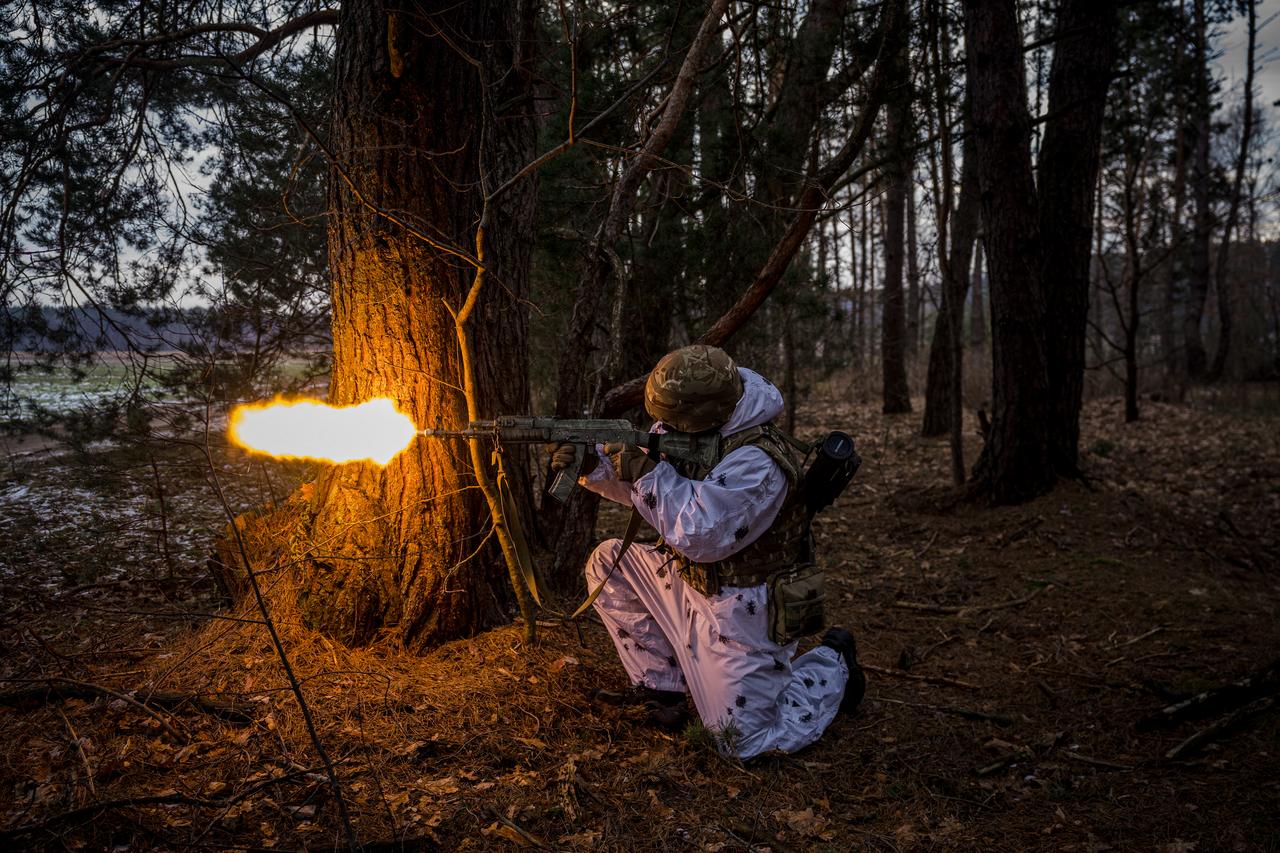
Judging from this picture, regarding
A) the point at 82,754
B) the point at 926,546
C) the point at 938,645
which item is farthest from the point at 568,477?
the point at 926,546

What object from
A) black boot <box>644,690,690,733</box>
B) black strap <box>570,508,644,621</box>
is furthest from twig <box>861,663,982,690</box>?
black strap <box>570,508,644,621</box>

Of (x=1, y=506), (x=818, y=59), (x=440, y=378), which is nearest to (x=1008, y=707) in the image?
(x=440, y=378)

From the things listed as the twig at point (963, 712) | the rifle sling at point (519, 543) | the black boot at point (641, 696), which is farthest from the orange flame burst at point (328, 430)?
the twig at point (963, 712)

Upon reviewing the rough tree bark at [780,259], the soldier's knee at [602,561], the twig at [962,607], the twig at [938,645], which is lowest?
the twig at [938,645]

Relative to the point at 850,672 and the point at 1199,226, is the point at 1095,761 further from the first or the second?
the point at 1199,226

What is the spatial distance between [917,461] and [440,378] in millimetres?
9490

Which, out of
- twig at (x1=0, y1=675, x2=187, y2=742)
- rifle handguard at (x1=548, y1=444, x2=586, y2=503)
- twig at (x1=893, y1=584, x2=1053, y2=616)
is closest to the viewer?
twig at (x1=0, y1=675, x2=187, y2=742)

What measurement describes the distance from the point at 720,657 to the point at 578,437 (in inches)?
54.0

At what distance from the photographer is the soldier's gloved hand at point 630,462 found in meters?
3.76

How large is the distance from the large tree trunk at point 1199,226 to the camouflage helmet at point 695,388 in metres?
18.8

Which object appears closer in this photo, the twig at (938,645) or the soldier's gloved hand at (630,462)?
the soldier's gloved hand at (630,462)

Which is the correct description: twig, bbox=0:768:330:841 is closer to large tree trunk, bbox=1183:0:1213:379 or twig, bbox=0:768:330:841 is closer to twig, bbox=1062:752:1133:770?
twig, bbox=1062:752:1133:770

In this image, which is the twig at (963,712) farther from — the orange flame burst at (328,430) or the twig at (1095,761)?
the orange flame burst at (328,430)

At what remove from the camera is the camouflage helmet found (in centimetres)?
375
